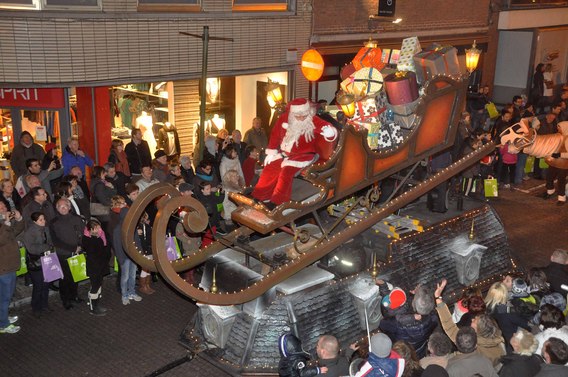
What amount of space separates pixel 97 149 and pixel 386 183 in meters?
5.89

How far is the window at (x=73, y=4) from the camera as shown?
12.5 meters

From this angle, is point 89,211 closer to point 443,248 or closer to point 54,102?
point 54,102

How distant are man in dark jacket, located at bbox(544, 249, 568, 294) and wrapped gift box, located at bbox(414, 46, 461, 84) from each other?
307 centimetres

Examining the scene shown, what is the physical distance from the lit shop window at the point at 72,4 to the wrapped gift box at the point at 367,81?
5.65 meters

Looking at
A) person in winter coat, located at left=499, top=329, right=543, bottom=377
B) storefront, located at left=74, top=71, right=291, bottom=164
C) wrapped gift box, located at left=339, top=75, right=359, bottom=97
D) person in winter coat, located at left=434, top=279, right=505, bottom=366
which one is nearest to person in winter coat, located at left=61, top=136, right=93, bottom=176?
storefront, located at left=74, top=71, right=291, bottom=164

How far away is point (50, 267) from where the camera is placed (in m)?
10.1

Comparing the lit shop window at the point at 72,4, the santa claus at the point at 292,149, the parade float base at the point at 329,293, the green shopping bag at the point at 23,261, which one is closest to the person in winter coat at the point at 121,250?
the green shopping bag at the point at 23,261

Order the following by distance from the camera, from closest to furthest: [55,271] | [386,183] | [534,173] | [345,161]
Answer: [345,161] < [55,271] < [386,183] < [534,173]

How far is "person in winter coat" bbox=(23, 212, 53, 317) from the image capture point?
9984 millimetres

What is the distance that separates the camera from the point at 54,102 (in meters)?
13.4

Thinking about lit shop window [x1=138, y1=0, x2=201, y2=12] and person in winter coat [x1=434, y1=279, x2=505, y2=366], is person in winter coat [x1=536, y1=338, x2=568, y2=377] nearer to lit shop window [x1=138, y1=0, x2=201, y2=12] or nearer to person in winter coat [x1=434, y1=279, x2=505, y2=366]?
person in winter coat [x1=434, y1=279, x2=505, y2=366]

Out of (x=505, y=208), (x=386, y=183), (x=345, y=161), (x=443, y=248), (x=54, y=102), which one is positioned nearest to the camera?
(x=345, y=161)

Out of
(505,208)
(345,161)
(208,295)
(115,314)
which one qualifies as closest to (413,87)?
(345,161)

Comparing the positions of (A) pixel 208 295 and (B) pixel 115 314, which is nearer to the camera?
(A) pixel 208 295
